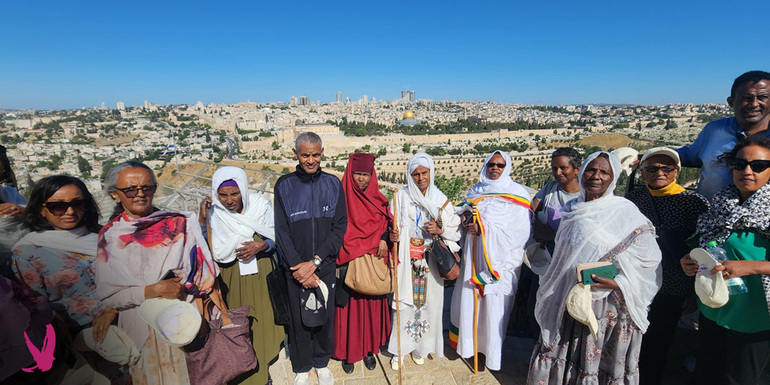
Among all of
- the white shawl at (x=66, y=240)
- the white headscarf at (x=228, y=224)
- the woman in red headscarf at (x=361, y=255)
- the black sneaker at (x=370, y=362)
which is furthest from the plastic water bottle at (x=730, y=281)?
the white shawl at (x=66, y=240)

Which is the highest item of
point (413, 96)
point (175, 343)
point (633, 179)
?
point (413, 96)

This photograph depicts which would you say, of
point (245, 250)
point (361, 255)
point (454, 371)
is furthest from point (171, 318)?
point (454, 371)

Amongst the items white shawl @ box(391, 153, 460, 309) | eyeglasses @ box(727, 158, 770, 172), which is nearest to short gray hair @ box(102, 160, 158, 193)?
white shawl @ box(391, 153, 460, 309)

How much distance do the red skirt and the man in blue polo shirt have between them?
1.67 meters

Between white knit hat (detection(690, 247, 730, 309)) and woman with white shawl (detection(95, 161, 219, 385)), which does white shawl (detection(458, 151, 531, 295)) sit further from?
woman with white shawl (detection(95, 161, 219, 385))

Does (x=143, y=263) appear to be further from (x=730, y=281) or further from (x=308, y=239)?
(x=730, y=281)

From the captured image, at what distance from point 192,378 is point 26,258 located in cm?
69

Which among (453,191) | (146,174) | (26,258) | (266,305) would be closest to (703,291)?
(266,305)

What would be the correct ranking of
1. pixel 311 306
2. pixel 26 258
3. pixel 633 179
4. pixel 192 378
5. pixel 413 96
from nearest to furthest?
1. pixel 26 258
2. pixel 192 378
3. pixel 311 306
4. pixel 633 179
5. pixel 413 96

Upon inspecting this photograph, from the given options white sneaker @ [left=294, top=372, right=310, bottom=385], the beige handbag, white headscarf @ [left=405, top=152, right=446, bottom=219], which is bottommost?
white sneaker @ [left=294, top=372, right=310, bottom=385]

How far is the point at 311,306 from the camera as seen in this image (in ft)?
5.41

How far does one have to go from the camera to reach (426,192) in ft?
5.84

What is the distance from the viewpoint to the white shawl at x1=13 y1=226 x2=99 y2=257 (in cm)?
113

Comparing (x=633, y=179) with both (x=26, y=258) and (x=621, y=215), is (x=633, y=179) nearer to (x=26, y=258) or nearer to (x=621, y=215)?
(x=621, y=215)
